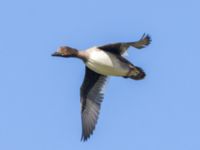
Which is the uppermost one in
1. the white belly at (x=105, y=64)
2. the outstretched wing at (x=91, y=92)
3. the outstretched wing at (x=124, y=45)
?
the outstretched wing at (x=124, y=45)

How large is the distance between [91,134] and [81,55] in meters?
1.87

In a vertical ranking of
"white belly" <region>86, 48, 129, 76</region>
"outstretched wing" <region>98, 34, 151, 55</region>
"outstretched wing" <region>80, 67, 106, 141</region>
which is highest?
"outstretched wing" <region>98, 34, 151, 55</region>

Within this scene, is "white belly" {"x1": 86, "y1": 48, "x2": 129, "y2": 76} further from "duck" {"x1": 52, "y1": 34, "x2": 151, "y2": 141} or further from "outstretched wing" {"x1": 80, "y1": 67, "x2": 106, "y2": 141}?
"outstretched wing" {"x1": 80, "y1": 67, "x2": 106, "y2": 141}

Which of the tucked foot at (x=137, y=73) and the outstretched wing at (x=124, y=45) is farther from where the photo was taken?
the tucked foot at (x=137, y=73)

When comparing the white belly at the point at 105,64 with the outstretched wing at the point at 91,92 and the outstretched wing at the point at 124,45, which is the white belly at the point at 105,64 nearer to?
the outstretched wing at the point at 124,45

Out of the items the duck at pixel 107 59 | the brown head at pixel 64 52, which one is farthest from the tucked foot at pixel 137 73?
the brown head at pixel 64 52

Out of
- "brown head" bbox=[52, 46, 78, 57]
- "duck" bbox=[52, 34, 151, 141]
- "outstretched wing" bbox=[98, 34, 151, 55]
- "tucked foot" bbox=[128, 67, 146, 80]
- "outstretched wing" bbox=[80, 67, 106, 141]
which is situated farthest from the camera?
"outstretched wing" bbox=[80, 67, 106, 141]

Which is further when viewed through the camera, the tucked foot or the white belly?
the tucked foot

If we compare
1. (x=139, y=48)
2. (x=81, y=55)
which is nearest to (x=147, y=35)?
(x=139, y=48)

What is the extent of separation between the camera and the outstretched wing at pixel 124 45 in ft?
55.2

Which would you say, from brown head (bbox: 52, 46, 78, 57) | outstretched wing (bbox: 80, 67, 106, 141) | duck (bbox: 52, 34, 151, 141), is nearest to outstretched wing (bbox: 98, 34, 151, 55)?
duck (bbox: 52, 34, 151, 141)

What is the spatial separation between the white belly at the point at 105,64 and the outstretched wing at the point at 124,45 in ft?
0.48

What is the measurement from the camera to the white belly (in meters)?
17.3

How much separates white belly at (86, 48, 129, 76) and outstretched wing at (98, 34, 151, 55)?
147 mm
